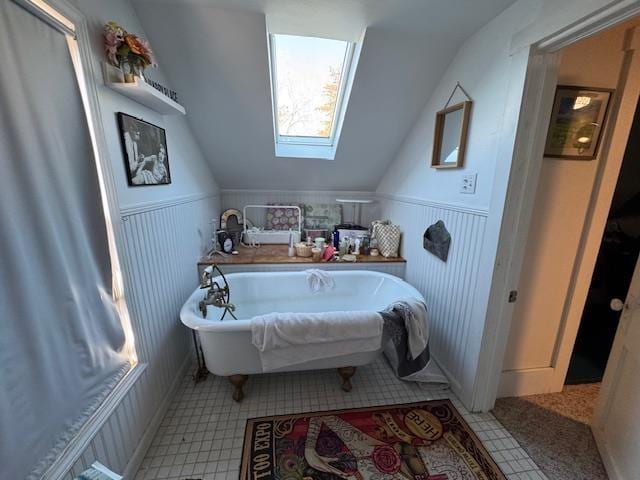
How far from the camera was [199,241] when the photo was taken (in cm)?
250

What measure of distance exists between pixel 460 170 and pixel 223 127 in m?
2.00

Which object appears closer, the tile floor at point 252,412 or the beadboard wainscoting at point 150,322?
the beadboard wainscoting at point 150,322

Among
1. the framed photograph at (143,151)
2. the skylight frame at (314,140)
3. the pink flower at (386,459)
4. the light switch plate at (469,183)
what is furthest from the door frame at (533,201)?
the framed photograph at (143,151)

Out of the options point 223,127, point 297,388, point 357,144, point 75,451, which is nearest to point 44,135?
point 75,451

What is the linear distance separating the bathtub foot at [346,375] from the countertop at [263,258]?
1.10 meters

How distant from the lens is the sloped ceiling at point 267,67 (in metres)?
1.58

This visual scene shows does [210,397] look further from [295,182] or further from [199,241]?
[295,182]

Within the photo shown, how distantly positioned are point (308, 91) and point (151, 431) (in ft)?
9.12

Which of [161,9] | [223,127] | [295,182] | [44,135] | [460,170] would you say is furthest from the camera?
[295,182]

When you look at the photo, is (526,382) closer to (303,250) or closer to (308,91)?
(303,250)

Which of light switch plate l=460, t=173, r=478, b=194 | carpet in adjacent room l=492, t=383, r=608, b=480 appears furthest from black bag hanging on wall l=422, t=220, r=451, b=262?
carpet in adjacent room l=492, t=383, r=608, b=480

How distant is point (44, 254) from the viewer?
0.90m

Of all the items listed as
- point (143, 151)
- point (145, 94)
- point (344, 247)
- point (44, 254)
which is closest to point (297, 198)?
point (344, 247)

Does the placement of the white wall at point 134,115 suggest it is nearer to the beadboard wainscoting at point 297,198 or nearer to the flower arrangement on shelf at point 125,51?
the flower arrangement on shelf at point 125,51
